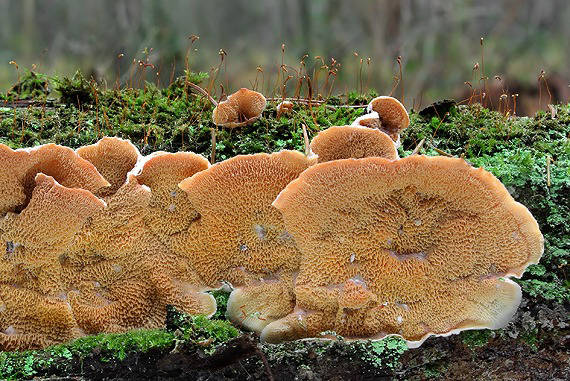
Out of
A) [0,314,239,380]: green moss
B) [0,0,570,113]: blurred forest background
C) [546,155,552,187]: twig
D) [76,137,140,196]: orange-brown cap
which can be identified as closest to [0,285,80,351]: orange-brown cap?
[0,314,239,380]: green moss

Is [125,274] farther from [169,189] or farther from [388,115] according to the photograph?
[388,115]

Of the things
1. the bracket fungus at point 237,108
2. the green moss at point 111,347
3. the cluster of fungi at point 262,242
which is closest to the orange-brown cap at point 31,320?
the cluster of fungi at point 262,242

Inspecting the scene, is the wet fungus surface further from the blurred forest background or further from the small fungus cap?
the blurred forest background

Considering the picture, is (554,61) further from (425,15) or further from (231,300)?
(231,300)

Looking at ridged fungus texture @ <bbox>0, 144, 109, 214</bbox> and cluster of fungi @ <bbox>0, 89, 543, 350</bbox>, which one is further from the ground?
ridged fungus texture @ <bbox>0, 144, 109, 214</bbox>

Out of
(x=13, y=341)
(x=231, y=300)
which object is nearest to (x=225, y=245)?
(x=231, y=300)

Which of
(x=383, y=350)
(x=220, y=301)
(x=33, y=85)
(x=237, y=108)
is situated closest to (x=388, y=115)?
(x=237, y=108)

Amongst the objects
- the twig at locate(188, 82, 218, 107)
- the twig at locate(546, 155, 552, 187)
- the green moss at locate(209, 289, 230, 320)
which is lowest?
the green moss at locate(209, 289, 230, 320)
